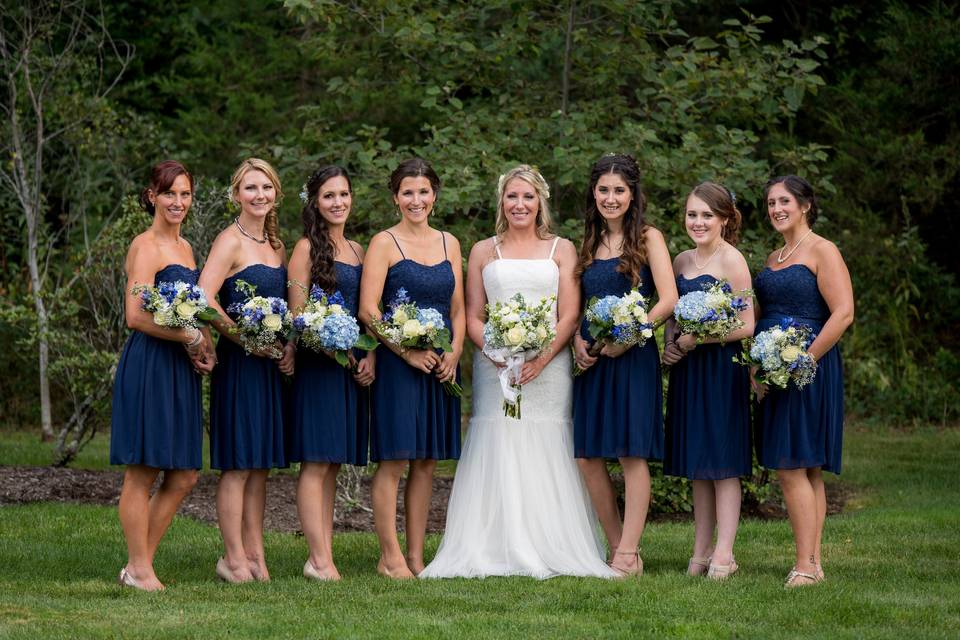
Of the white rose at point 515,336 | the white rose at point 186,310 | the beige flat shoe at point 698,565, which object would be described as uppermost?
the white rose at point 186,310

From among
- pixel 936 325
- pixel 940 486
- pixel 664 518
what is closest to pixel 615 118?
pixel 664 518

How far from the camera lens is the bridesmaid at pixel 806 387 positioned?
6879mm

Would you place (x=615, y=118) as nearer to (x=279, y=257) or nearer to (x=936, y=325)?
(x=279, y=257)

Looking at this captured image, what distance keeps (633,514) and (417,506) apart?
1.22 metres

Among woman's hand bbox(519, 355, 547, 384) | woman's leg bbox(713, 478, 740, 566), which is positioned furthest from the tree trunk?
woman's leg bbox(713, 478, 740, 566)

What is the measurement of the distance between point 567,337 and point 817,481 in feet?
5.21

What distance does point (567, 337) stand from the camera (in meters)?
7.46

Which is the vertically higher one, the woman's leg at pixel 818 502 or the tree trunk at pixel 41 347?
the tree trunk at pixel 41 347

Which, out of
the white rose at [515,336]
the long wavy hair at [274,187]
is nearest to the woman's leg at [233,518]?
the long wavy hair at [274,187]

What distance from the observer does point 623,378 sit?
23.9 ft

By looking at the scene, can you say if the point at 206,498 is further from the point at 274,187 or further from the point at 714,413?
the point at 714,413

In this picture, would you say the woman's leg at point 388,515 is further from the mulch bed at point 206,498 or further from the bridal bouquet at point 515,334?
the mulch bed at point 206,498

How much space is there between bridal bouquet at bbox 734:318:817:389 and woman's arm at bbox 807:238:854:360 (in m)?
0.13

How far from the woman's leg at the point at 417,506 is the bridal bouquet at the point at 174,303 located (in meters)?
1.57
